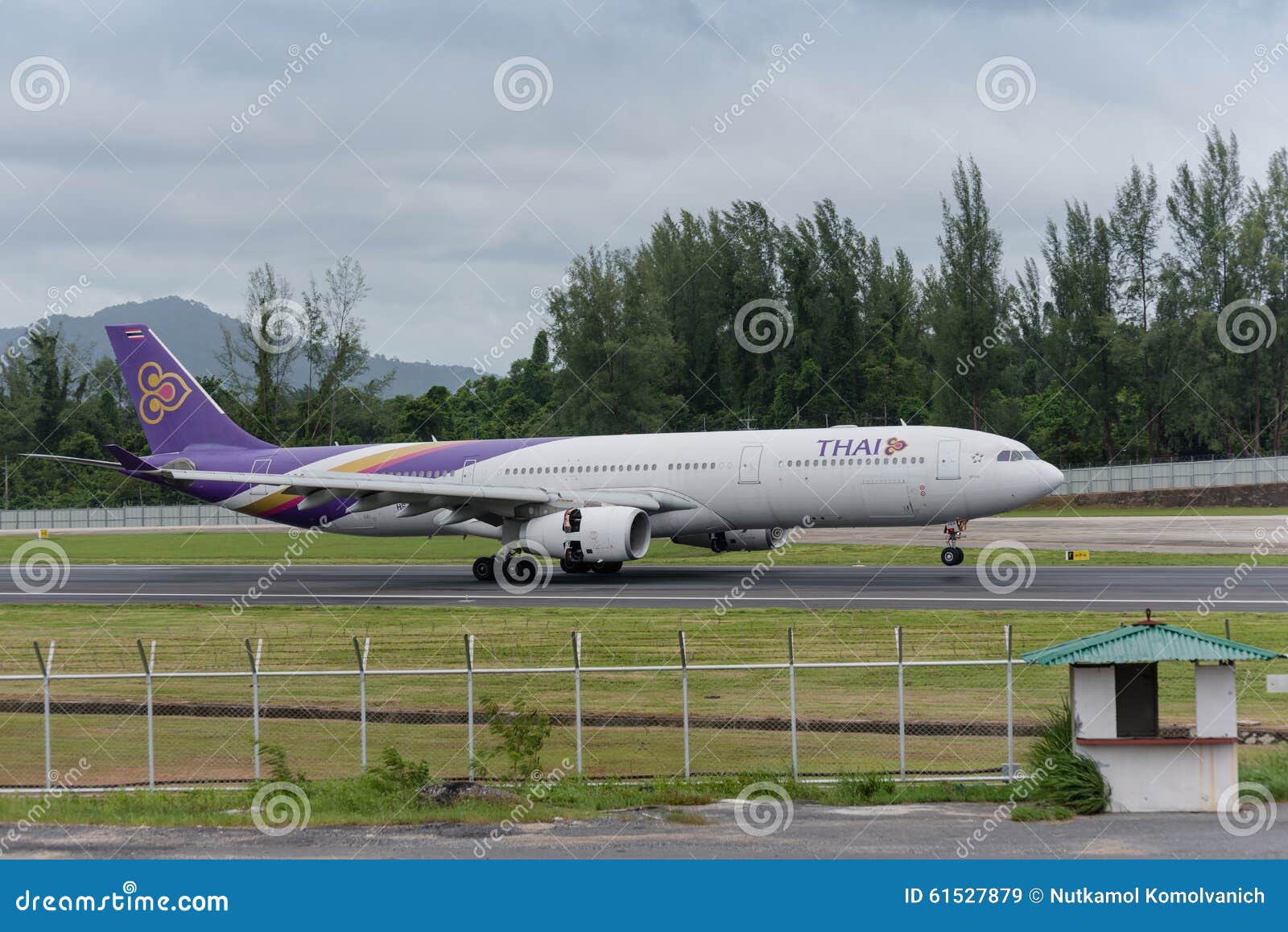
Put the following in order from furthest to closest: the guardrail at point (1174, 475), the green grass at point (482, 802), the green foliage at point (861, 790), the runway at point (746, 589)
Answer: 1. the guardrail at point (1174, 475)
2. the runway at point (746, 589)
3. the green foliage at point (861, 790)
4. the green grass at point (482, 802)

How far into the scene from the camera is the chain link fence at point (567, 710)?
A: 17.9 meters

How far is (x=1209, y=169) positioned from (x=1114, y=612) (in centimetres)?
7077

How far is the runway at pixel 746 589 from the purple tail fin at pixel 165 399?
16.7 feet

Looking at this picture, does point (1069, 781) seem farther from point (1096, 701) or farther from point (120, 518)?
point (120, 518)

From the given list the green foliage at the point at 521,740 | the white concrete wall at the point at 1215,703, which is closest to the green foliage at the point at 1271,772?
the white concrete wall at the point at 1215,703

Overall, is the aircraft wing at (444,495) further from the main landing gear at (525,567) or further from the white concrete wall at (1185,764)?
the white concrete wall at (1185,764)

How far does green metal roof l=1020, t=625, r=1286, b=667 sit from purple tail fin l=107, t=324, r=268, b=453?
4030cm

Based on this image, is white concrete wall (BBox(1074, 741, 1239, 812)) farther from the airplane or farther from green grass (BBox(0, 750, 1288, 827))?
the airplane

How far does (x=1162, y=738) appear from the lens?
14.9 meters

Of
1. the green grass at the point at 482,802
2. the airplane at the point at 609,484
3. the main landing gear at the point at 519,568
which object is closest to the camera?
the green grass at the point at 482,802

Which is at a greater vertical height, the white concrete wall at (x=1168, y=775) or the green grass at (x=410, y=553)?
the green grass at (x=410, y=553)

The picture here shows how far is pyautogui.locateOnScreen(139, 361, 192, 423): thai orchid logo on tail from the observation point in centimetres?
5069

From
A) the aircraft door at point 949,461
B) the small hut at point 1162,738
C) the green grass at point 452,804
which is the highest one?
the aircraft door at point 949,461

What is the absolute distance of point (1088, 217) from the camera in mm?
93062
